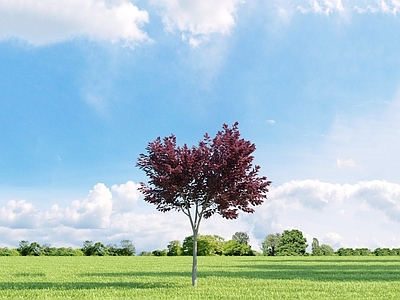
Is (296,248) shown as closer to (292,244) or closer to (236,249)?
(292,244)

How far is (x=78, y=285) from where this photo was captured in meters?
18.6

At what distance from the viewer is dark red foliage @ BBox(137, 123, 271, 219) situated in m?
16.6

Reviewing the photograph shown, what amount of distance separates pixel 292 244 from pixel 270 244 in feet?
8.72

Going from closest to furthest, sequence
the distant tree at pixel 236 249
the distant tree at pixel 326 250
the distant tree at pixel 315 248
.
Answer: the distant tree at pixel 236 249 → the distant tree at pixel 326 250 → the distant tree at pixel 315 248

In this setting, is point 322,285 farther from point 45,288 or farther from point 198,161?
point 45,288

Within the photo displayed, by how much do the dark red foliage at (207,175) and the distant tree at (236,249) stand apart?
128ft

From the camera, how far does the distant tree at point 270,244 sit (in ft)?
194

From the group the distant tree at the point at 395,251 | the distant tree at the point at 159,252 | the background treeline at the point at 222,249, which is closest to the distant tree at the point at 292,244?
the background treeline at the point at 222,249

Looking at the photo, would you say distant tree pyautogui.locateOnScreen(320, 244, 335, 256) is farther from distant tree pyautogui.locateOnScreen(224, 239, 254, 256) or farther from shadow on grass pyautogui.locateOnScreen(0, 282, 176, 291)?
shadow on grass pyautogui.locateOnScreen(0, 282, 176, 291)

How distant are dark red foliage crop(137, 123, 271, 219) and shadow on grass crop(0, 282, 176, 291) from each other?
115 inches

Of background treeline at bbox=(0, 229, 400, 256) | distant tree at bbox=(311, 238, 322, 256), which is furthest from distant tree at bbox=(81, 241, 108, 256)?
distant tree at bbox=(311, 238, 322, 256)

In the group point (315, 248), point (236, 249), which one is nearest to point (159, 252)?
point (236, 249)

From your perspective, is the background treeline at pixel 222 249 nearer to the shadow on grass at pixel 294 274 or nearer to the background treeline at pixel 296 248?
the background treeline at pixel 296 248

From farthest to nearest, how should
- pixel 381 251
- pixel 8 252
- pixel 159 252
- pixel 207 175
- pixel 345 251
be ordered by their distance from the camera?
pixel 381 251, pixel 345 251, pixel 159 252, pixel 8 252, pixel 207 175
